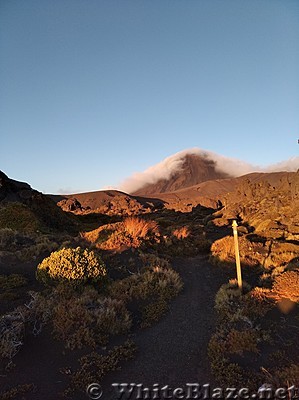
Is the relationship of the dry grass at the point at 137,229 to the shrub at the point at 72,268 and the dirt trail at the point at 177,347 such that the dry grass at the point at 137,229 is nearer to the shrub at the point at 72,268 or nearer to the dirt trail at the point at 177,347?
the shrub at the point at 72,268

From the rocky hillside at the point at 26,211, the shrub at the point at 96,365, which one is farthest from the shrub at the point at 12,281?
the rocky hillside at the point at 26,211

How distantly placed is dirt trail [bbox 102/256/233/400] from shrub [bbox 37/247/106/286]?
129 inches

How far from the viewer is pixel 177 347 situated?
7.19 meters

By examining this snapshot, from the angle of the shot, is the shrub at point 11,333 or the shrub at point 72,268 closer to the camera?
the shrub at point 11,333

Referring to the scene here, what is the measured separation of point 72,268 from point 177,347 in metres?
5.04

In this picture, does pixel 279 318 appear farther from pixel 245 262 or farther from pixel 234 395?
pixel 245 262

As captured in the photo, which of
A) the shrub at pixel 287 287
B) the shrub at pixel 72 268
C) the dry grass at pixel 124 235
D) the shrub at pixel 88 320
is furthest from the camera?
the dry grass at pixel 124 235

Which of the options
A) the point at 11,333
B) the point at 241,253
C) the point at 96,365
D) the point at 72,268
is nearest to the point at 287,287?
the point at 241,253

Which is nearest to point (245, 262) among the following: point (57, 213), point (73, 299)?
point (73, 299)

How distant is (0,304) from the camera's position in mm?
8844

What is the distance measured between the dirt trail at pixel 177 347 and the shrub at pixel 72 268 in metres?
3.28

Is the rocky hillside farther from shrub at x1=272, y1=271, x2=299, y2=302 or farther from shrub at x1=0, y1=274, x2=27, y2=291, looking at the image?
shrub at x1=272, y1=271, x2=299, y2=302

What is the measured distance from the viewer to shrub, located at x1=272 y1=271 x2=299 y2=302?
389 inches

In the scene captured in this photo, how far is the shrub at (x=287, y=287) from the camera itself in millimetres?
9891
